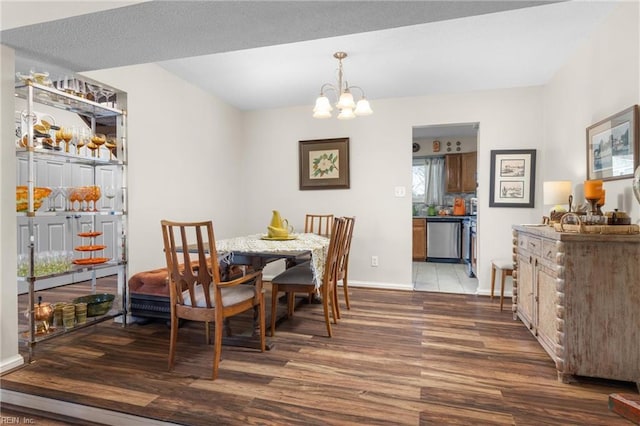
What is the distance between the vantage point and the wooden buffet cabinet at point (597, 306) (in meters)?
1.90

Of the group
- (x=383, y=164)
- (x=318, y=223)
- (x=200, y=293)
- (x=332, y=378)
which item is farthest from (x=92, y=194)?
(x=383, y=164)

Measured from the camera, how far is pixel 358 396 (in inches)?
72.3

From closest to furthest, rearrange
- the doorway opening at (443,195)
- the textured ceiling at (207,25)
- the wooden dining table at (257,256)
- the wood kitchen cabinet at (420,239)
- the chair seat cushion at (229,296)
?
the textured ceiling at (207,25), the chair seat cushion at (229,296), the wooden dining table at (257,256), the doorway opening at (443,195), the wood kitchen cabinet at (420,239)

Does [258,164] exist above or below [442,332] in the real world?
above

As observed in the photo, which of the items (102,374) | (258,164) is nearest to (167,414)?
(102,374)

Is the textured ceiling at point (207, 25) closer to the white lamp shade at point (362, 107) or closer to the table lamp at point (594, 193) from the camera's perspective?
the white lamp shade at point (362, 107)

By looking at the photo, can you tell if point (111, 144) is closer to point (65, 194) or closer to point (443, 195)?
point (65, 194)

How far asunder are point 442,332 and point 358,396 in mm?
1217

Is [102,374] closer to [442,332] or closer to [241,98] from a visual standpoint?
[442,332]

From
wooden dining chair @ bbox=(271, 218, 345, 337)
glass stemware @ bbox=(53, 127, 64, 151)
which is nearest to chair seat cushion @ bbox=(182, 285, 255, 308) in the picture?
wooden dining chair @ bbox=(271, 218, 345, 337)

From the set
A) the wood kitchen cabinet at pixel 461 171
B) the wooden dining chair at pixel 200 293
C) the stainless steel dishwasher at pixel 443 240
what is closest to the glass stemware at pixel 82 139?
the wooden dining chair at pixel 200 293

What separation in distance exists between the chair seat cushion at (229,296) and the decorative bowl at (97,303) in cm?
96

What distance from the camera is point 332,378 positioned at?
202 cm

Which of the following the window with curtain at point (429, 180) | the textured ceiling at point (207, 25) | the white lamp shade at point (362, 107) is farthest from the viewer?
the window with curtain at point (429, 180)
